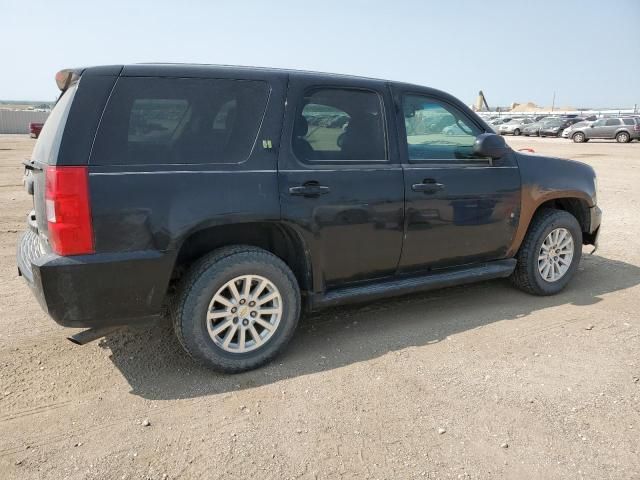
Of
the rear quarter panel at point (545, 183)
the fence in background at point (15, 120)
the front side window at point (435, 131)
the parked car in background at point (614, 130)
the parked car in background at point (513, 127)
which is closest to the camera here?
the front side window at point (435, 131)

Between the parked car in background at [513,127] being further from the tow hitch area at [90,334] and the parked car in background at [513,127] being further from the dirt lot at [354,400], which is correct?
the tow hitch area at [90,334]

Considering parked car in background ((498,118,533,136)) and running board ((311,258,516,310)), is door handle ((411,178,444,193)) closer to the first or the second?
running board ((311,258,516,310))

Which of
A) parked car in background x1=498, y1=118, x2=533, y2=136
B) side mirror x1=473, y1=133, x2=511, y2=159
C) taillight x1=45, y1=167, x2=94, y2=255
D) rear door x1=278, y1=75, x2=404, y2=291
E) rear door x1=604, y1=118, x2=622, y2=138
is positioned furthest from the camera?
parked car in background x1=498, y1=118, x2=533, y2=136

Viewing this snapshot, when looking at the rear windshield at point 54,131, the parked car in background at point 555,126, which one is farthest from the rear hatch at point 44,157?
the parked car in background at point 555,126

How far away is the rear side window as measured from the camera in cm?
286

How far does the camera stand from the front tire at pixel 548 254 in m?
4.54

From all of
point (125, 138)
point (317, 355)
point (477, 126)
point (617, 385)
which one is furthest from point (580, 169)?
point (125, 138)

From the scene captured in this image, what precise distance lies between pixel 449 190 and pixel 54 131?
8.93ft

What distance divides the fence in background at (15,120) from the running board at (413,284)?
43910 millimetres

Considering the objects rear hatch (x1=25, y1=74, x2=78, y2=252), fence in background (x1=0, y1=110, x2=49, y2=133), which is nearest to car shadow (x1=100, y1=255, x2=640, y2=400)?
rear hatch (x1=25, y1=74, x2=78, y2=252)

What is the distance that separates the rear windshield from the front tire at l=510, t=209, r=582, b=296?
12.3ft

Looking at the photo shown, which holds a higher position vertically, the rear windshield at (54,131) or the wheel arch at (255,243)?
the rear windshield at (54,131)

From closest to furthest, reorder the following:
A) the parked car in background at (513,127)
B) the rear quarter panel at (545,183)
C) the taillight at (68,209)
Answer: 1. the taillight at (68,209)
2. the rear quarter panel at (545,183)
3. the parked car in background at (513,127)

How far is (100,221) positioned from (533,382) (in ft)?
9.04
